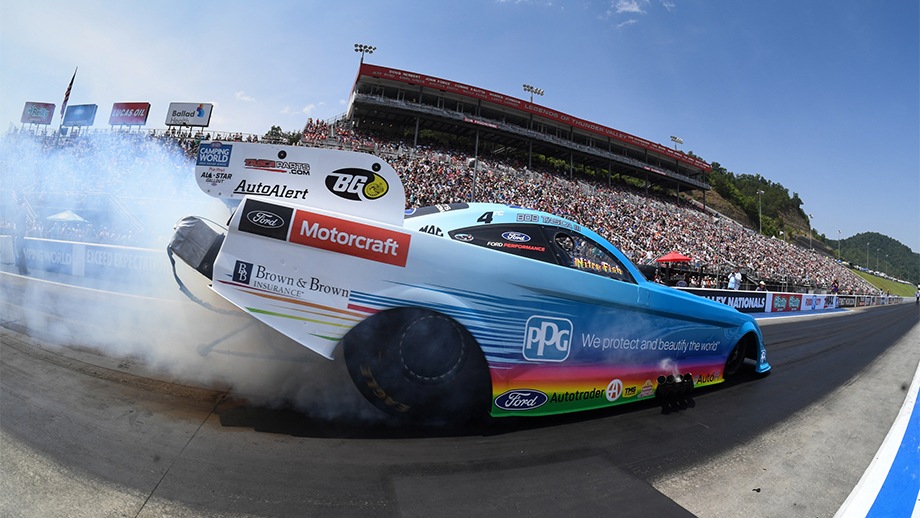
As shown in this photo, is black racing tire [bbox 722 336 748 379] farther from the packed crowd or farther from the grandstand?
the packed crowd

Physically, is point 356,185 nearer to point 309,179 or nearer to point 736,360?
point 309,179

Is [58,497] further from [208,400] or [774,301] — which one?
[774,301]

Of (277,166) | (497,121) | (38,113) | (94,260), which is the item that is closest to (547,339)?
(277,166)

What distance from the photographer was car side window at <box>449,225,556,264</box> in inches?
129

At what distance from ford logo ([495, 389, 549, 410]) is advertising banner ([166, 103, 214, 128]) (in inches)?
1531

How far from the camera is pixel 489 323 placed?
2674 millimetres

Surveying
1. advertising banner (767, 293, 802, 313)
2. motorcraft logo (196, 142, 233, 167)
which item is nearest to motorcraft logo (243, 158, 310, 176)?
motorcraft logo (196, 142, 233, 167)

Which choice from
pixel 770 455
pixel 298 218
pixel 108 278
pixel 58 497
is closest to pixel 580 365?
pixel 770 455

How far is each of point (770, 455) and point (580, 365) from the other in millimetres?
1481

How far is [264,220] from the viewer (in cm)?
247

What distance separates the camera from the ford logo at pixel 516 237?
10.9ft

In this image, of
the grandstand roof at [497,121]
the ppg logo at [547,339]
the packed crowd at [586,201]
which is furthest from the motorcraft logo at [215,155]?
the grandstand roof at [497,121]

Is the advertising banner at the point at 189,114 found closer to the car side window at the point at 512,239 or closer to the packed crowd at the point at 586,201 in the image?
the packed crowd at the point at 586,201

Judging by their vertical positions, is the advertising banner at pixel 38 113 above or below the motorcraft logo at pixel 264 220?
above
